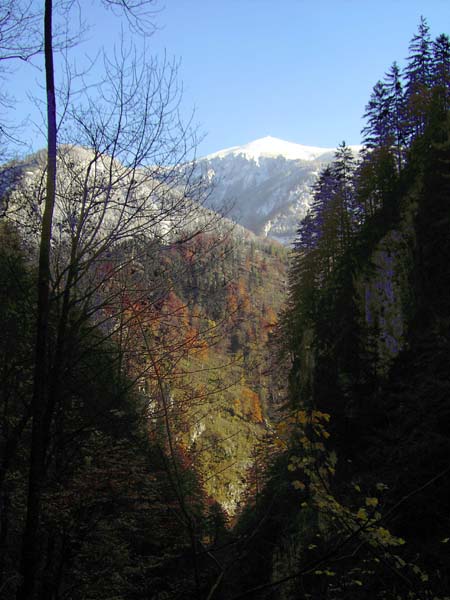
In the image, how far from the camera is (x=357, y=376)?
21.4 meters

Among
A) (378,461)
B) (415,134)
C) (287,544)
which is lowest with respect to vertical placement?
(287,544)

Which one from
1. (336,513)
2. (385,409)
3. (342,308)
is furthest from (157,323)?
(342,308)

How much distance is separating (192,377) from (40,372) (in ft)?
5.85

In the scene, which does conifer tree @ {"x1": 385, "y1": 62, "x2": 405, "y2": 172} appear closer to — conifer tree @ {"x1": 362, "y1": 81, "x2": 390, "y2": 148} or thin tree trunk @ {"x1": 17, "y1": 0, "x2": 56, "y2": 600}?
conifer tree @ {"x1": 362, "y1": 81, "x2": 390, "y2": 148}

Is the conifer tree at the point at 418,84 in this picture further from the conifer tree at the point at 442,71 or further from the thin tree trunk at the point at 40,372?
the thin tree trunk at the point at 40,372

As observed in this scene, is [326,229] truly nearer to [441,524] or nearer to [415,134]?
[415,134]

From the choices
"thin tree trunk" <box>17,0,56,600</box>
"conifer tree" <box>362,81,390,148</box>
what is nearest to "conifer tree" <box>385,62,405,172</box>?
"conifer tree" <box>362,81,390,148</box>

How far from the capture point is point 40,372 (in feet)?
14.0

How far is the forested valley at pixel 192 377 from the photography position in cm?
448

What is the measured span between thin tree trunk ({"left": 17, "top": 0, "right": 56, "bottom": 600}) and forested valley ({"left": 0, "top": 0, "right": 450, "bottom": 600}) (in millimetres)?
21

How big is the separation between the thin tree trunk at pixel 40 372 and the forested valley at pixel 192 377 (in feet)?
0.07

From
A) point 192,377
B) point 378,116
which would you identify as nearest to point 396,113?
point 378,116

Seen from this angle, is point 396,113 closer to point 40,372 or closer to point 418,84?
point 418,84

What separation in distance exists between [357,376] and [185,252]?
1836 cm
